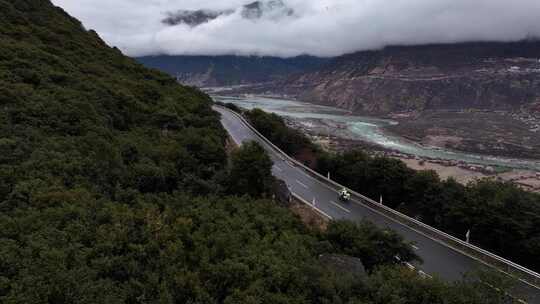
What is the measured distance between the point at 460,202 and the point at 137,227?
24486 millimetres

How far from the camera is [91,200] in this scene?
14.2m

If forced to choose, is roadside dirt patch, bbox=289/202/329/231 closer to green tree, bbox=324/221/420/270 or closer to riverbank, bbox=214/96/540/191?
green tree, bbox=324/221/420/270

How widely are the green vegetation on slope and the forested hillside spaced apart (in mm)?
11012

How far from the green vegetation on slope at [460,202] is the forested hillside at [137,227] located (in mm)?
11012

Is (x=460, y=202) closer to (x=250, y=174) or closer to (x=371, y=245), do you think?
(x=371, y=245)

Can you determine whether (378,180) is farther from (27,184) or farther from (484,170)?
(484,170)

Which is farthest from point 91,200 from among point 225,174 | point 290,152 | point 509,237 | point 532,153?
point 532,153

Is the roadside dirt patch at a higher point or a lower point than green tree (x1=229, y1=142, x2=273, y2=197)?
lower

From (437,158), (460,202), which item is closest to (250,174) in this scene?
(460,202)

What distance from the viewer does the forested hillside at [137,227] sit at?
33.6 ft

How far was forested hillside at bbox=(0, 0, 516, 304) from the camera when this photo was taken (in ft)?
33.6

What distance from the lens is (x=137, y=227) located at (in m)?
13.4

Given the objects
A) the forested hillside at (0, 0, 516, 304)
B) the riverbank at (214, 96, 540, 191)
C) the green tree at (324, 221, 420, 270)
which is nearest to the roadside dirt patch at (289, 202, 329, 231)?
the forested hillside at (0, 0, 516, 304)

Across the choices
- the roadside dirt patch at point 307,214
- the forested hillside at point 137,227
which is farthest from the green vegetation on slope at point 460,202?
the forested hillside at point 137,227
